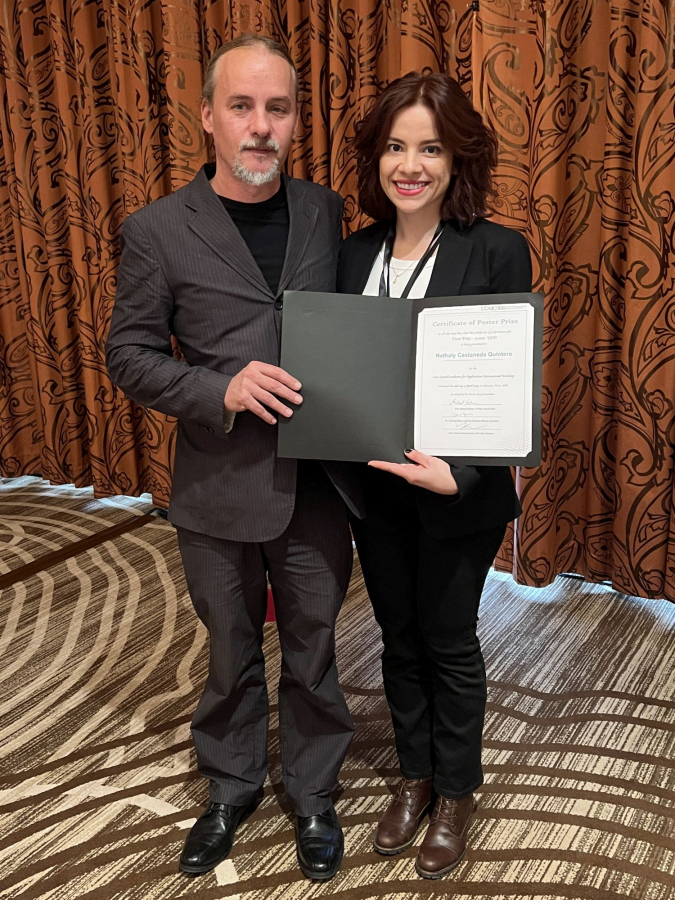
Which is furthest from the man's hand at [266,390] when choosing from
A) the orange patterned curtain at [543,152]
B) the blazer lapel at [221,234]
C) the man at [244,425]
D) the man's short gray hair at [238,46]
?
the orange patterned curtain at [543,152]

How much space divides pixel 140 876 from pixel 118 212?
2871 millimetres

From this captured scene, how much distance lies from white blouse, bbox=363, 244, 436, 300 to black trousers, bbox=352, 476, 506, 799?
0.35m

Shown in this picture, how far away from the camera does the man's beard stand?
54.0 inches

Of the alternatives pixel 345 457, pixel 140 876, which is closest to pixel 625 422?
pixel 345 457

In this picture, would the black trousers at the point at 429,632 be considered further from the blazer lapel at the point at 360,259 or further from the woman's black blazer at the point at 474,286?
the blazer lapel at the point at 360,259

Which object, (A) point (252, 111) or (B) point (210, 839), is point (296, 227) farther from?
(B) point (210, 839)

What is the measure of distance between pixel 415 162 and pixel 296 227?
25 centimetres

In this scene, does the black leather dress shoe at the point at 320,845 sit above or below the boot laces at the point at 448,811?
below

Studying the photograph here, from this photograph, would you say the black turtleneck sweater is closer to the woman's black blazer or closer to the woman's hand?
the woman's black blazer

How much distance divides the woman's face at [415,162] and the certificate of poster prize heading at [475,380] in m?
0.23

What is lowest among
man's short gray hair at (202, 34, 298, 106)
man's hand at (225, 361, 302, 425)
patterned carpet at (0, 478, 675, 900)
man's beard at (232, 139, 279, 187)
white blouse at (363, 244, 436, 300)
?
patterned carpet at (0, 478, 675, 900)

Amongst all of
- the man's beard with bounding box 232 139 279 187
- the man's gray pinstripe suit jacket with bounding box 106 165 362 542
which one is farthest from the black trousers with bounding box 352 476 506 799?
the man's beard with bounding box 232 139 279 187

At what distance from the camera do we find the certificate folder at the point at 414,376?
50.2 inches

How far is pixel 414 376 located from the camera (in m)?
1.33
